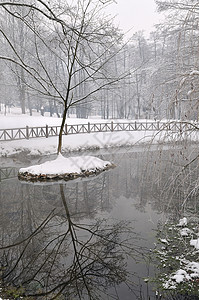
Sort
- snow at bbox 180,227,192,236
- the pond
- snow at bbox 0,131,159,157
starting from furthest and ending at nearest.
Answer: snow at bbox 0,131,159,157
snow at bbox 180,227,192,236
the pond

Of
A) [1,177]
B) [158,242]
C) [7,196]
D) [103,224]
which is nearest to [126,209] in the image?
[103,224]

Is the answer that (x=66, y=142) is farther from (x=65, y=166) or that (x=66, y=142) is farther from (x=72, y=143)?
(x=65, y=166)

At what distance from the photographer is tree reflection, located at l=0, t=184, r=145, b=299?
4.62 metres

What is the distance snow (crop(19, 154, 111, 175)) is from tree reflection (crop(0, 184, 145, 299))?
521 centimetres

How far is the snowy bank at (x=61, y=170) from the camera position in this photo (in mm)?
12492

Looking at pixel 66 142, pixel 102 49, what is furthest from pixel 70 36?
pixel 102 49

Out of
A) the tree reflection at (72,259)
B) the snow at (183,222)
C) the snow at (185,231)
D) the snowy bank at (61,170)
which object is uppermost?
the snowy bank at (61,170)

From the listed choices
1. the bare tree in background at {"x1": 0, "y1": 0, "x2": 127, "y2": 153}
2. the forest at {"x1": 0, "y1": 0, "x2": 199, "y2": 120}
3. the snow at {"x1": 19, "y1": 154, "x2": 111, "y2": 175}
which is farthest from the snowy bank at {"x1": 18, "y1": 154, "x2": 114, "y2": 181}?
the forest at {"x1": 0, "y1": 0, "x2": 199, "y2": 120}

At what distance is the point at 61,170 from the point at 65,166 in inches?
14.7

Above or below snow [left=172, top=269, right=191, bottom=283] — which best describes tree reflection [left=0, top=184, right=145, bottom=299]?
below

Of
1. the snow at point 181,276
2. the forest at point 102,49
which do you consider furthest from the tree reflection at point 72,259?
the forest at point 102,49

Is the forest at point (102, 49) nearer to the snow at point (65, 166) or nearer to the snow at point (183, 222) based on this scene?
the snow at point (65, 166)

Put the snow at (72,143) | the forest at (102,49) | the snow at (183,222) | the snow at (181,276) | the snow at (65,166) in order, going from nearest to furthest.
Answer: the forest at (102,49) → the snow at (181,276) → the snow at (183,222) → the snow at (65,166) → the snow at (72,143)

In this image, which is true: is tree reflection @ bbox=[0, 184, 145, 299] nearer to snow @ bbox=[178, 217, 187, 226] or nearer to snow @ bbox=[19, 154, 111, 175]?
snow @ bbox=[178, 217, 187, 226]
